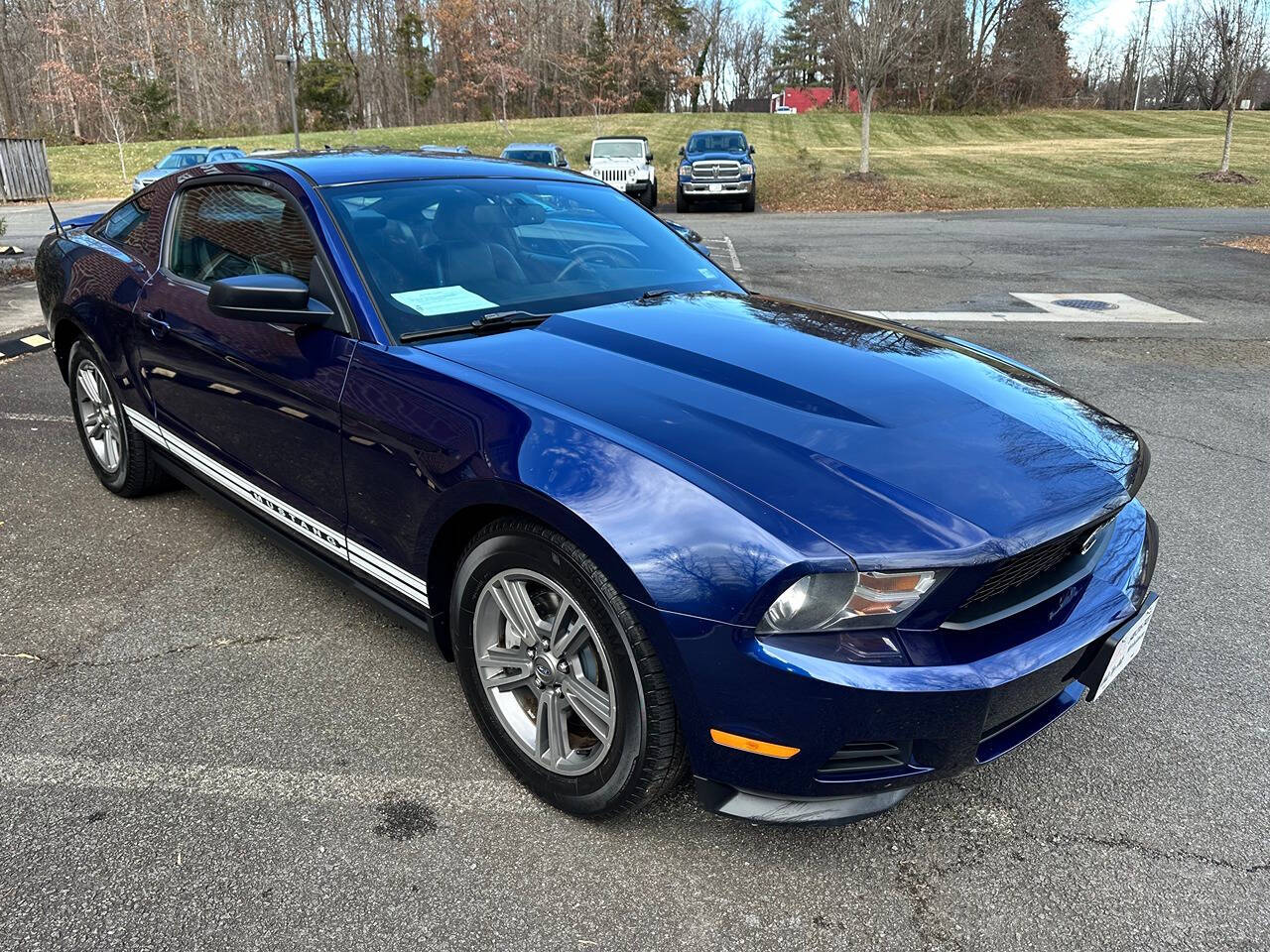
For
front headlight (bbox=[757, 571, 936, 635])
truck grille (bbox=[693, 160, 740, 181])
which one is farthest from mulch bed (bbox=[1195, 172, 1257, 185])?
front headlight (bbox=[757, 571, 936, 635])

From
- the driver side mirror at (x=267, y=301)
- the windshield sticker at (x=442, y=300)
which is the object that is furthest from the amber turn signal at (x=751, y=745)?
the driver side mirror at (x=267, y=301)

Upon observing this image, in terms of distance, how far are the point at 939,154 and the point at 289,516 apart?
33516 mm

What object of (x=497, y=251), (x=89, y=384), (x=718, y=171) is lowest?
(x=89, y=384)

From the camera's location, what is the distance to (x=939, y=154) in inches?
1270

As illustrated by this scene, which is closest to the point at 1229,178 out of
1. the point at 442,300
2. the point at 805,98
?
the point at 442,300

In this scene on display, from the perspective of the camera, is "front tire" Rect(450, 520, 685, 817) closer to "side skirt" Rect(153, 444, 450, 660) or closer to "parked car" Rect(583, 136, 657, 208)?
"side skirt" Rect(153, 444, 450, 660)

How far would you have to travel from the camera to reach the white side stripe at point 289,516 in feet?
8.67

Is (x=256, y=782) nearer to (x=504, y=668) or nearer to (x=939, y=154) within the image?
(x=504, y=668)

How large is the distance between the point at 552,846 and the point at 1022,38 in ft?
217

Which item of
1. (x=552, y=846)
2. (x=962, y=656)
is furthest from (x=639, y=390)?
(x=552, y=846)

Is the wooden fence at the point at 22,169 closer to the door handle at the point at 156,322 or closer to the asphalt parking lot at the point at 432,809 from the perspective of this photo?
the asphalt parking lot at the point at 432,809

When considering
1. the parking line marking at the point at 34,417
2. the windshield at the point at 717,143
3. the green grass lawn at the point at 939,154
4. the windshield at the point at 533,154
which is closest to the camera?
the parking line marking at the point at 34,417

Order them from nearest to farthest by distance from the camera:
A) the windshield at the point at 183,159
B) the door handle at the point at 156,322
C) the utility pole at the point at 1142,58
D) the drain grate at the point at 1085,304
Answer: the door handle at the point at 156,322 < the drain grate at the point at 1085,304 < the windshield at the point at 183,159 < the utility pole at the point at 1142,58

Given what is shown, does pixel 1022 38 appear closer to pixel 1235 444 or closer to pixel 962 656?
pixel 1235 444
